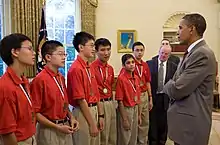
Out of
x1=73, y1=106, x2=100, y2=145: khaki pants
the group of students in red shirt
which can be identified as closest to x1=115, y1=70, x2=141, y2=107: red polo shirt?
the group of students in red shirt

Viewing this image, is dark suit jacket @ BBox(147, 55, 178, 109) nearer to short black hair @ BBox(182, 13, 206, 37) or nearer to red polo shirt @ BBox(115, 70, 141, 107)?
red polo shirt @ BBox(115, 70, 141, 107)

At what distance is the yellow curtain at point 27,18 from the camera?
4.37 meters

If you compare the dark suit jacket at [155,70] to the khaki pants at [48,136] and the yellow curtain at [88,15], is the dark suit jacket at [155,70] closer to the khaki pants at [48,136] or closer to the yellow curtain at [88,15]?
the yellow curtain at [88,15]

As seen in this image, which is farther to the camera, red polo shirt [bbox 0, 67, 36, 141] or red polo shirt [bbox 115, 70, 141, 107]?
red polo shirt [bbox 115, 70, 141, 107]

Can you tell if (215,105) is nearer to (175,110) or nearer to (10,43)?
(175,110)

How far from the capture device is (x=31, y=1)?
4.53 metres

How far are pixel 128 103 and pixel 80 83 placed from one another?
3.44 feet

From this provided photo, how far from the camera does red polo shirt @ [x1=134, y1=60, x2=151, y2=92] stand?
393cm

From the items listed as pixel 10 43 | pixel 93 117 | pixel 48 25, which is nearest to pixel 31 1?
pixel 48 25

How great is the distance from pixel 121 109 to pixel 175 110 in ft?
4.21

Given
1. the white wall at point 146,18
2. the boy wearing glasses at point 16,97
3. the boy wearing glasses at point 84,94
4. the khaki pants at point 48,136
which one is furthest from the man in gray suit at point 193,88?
the white wall at point 146,18

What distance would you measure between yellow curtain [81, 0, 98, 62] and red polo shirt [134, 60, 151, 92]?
180cm

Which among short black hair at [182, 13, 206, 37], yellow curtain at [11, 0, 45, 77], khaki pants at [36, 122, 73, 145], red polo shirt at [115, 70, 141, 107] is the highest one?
yellow curtain at [11, 0, 45, 77]

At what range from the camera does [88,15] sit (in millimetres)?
5473
